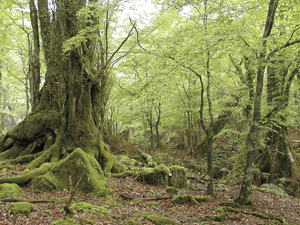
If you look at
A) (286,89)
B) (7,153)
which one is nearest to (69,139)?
(7,153)

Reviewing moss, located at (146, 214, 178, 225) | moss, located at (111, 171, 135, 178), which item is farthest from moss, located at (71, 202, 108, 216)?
moss, located at (111, 171, 135, 178)

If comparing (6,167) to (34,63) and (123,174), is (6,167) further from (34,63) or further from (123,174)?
(34,63)

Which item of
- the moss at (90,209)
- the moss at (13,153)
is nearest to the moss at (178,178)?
the moss at (90,209)

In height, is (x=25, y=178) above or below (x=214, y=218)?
above

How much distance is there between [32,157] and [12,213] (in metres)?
3.68

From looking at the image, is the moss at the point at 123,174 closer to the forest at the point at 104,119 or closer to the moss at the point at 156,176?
the forest at the point at 104,119

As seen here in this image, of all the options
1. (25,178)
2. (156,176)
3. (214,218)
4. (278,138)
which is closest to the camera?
(214,218)

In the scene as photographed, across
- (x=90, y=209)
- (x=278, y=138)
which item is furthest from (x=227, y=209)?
(x=278, y=138)

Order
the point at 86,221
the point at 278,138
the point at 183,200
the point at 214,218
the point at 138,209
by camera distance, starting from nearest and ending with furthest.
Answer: the point at 86,221 → the point at 214,218 → the point at 138,209 → the point at 183,200 → the point at 278,138

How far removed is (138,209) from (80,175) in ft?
5.38

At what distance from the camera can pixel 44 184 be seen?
4543 mm

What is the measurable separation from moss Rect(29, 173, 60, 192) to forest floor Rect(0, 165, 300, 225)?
0.52 ft

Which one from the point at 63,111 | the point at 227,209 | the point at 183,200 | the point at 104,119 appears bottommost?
the point at 227,209

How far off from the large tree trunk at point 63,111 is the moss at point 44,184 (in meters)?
1.41
